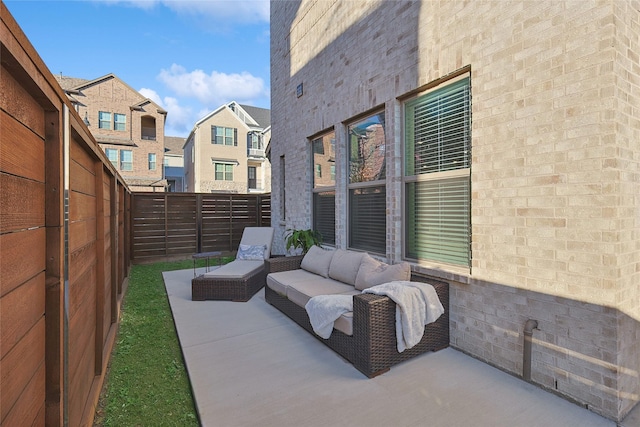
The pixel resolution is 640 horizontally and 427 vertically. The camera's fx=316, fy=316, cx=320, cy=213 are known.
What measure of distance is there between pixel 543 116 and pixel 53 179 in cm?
340

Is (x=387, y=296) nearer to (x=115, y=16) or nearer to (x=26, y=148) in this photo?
(x=26, y=148)

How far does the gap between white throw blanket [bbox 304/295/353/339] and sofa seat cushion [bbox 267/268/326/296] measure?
98 centimetres

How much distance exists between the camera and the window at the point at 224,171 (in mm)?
21875

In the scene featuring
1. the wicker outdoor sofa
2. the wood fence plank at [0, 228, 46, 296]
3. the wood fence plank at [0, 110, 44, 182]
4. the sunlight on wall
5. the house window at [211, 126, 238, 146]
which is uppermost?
the house window at [211, 126, 238, 146]

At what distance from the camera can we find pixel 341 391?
269 centimetres

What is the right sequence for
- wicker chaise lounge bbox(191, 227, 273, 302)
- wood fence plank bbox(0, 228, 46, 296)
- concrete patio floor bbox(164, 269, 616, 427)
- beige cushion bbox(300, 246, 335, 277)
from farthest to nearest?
1. wicker chaise lounge bbox(191, 227, 273, 302)
2. beige cushion bbox(300, 246, 335, 277)
3. concrete patio floor bbox(164, 269, 616, 427)
4. wood fence plank bbox(0, 228, 46, 296)

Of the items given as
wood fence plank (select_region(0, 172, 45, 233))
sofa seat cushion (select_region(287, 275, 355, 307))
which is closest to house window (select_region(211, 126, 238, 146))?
sofa seat cushion (select_region(287, 275, 355, 307))

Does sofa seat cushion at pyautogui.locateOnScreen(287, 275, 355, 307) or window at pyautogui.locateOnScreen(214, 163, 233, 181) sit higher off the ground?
window at pyautogui.locateOnScreen(214, 163, 233, 181)

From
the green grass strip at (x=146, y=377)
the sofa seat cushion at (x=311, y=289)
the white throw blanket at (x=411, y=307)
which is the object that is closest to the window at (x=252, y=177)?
the green grass strip at (x=146, y=377)

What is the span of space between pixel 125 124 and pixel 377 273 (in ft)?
70.5

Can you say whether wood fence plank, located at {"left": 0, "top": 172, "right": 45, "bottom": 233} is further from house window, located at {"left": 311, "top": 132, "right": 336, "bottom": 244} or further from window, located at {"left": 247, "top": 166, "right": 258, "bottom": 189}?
window, located at {"left": 247, "top": 166, "right": 258, "bottom": 189}

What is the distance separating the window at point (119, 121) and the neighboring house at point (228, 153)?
159 inches

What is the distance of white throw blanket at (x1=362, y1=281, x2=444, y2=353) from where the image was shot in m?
3.03

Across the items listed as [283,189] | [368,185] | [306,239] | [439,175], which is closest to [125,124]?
[283,189]
